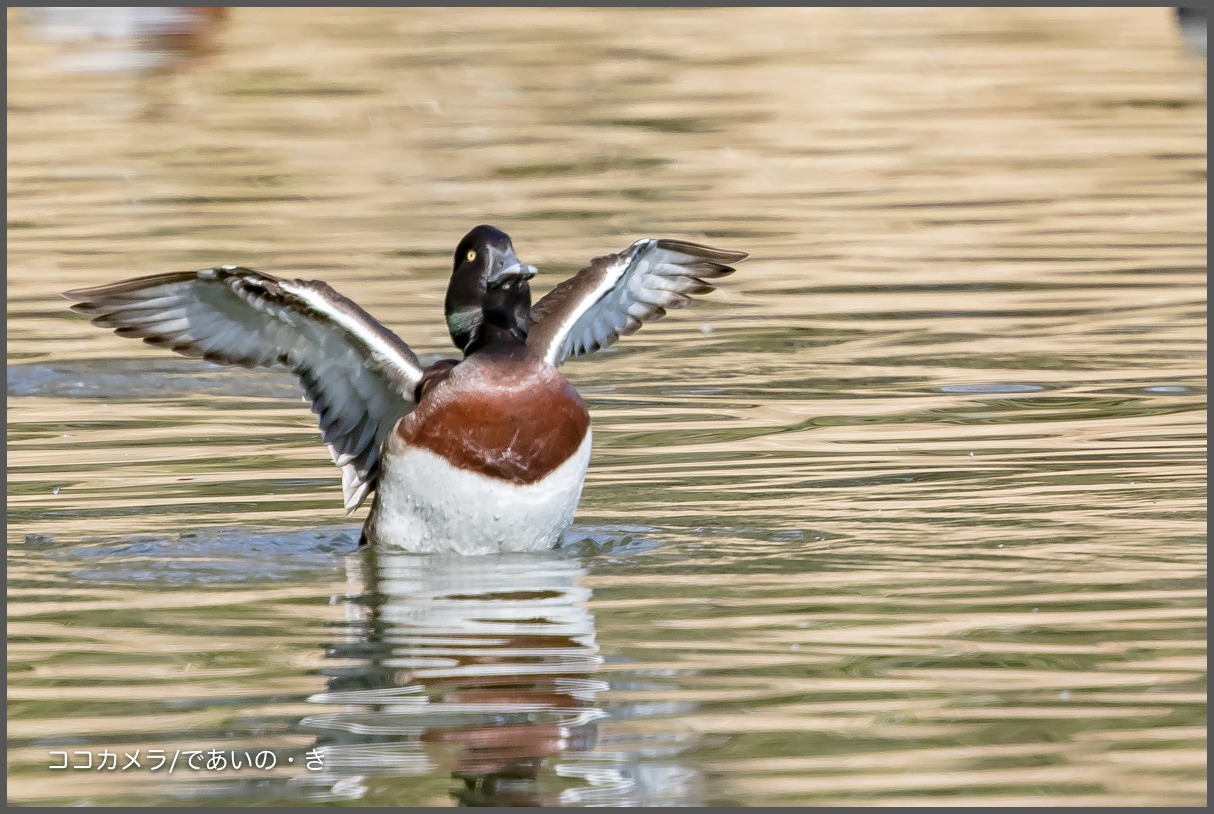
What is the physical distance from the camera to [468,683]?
7082mm

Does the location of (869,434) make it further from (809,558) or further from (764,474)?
(809,558)

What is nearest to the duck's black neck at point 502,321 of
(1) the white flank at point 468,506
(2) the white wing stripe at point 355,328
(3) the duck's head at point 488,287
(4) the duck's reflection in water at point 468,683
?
(3) the duck's head at point 488,287

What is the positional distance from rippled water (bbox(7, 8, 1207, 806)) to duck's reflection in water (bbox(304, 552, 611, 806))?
2 cm

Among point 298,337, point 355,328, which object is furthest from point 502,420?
point 298,337

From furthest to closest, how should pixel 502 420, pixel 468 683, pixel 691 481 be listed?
pixel 691 481
pixel 502 420
pixel 468 683

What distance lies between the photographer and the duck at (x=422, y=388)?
8.70m

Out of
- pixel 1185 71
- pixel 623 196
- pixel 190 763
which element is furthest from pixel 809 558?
pixel 1185 71

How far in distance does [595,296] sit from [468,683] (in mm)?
2789

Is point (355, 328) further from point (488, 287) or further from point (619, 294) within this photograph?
point (619, 294)

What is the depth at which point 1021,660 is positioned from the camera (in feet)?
23.6

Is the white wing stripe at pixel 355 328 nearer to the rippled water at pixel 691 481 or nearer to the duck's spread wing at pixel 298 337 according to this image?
the duck's spread wing at pixel 298 337

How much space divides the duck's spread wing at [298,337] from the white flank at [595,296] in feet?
2.13

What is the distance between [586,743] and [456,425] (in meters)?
2.51

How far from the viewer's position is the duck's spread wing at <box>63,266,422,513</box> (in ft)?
28.3
